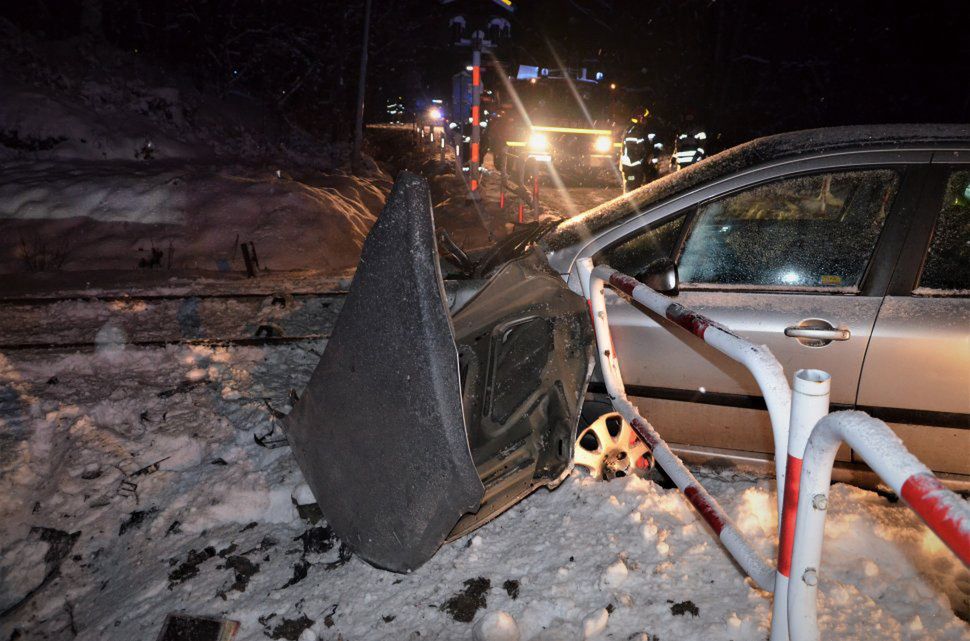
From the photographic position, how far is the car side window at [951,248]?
230 centimetres

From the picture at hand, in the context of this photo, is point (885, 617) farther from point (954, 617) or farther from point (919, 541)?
point (919, 541)

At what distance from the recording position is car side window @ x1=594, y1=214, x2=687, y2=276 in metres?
2.70

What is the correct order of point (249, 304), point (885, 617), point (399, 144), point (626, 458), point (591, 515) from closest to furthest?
point (885, 617) → point (591, 515) → point (626, 458) → point (249, 304) → point (399, 144)

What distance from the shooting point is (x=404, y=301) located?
180cm

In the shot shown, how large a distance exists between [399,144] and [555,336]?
30.7 metres

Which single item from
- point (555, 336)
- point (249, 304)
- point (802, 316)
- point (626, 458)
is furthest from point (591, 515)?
point (249, 304)

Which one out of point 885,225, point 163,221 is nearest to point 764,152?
point 885,225

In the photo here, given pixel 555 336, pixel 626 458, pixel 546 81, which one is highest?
pixel 546 81

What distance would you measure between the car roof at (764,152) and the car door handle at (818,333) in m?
0.78

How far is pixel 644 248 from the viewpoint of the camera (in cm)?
275

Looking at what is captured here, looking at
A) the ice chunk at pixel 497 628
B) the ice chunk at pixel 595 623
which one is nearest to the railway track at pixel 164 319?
the ice chunk at pixel 497 628

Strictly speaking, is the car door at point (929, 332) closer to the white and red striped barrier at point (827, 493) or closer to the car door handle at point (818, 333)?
the car door handle at point (818, 333)

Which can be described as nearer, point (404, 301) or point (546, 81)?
point (404, 301)

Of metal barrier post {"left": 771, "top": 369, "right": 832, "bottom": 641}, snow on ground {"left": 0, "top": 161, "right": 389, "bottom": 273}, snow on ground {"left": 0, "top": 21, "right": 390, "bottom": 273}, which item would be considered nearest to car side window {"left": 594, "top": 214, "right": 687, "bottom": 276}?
metal barrier post {"left": 771, "top": 369, "right": 832, "bottom": 641}
